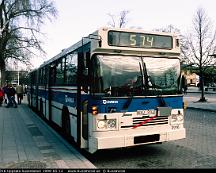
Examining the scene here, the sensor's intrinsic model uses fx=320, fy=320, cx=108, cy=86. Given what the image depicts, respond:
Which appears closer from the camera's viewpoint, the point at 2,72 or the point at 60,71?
the point at 60,71

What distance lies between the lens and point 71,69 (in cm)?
934

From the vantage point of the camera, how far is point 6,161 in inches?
287

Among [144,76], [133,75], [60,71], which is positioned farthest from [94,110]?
[60,71]

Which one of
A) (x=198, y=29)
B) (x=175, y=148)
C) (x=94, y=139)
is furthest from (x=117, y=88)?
(x=198, y=29)

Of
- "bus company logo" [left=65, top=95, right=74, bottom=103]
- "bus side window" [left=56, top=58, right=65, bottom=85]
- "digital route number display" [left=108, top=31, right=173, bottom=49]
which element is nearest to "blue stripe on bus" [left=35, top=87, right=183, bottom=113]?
"bus company logo" [left=65, top=95, right=74, bottom=103]

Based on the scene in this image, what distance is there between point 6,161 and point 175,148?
175 inches

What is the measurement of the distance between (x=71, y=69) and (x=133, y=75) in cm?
259

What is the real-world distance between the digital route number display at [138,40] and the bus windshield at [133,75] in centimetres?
32

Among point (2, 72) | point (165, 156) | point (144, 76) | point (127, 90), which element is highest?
point (2, 72)

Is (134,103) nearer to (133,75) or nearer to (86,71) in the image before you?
(133,75)

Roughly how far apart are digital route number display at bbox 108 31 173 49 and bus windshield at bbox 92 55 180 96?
0.32 m

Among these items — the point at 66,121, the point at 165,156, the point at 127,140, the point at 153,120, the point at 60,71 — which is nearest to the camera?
the point at 127,140

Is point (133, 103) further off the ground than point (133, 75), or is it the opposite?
point (133, 75)

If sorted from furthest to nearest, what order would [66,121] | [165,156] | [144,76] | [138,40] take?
[66,121]
[165,156]
[138,40]
[144,76]
